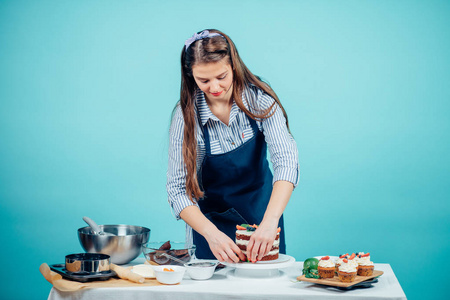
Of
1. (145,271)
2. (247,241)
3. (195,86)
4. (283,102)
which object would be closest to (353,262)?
(247,241)

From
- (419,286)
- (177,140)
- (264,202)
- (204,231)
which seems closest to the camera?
(204,231)

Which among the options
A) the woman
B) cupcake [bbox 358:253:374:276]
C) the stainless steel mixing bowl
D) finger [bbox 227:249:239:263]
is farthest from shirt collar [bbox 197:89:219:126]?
cupcake [bbox 358:253:374:276]

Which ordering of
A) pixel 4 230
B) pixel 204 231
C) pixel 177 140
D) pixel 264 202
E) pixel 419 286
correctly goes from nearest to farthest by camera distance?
1. pixel 204 231
2. pixel 177 140
3. pixel 264 202
4. pixel 419 286
5. pixel 4 230

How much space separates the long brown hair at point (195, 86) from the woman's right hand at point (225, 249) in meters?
0.32

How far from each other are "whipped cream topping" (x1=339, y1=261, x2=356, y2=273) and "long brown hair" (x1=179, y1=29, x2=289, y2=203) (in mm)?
791

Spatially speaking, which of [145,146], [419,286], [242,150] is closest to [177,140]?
[242,150]

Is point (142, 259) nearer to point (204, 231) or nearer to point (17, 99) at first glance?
point (204, 231)

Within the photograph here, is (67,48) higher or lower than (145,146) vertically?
higher

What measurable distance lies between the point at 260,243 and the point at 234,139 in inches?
26.4

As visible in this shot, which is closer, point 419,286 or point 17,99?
point 419,286

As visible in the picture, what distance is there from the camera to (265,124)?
→ 8.45 ft

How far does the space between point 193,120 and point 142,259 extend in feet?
2.33

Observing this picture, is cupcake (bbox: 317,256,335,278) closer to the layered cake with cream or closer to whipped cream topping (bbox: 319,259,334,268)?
whipped cream topping (bbox: 319,259,334,268)

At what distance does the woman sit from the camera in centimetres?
235
